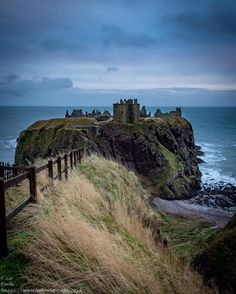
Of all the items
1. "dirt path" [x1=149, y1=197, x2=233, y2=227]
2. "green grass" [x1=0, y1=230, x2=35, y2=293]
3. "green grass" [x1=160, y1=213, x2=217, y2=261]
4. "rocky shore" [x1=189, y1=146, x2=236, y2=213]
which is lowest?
"rocky shore" [x1=189, y1=146, x2=236, y2=213]

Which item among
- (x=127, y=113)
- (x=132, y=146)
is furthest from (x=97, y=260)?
(x=127, y=113)

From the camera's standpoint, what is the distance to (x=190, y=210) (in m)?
36.6

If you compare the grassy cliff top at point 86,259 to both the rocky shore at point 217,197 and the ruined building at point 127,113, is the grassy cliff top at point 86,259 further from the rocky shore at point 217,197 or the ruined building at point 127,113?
the ruined building at point 127,113

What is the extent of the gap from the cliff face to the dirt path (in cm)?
341

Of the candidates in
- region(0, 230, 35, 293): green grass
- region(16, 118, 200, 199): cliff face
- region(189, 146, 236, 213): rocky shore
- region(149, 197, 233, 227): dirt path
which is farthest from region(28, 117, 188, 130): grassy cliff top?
region(0, 230, 35, 293): green grass

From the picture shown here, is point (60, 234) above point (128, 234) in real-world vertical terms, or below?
above

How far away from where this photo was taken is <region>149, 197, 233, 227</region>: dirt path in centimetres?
3267

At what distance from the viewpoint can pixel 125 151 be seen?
→ 49.8 meters

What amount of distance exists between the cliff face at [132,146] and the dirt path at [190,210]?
3.41 metres

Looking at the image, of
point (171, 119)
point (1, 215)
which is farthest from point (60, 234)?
point (171, 119)

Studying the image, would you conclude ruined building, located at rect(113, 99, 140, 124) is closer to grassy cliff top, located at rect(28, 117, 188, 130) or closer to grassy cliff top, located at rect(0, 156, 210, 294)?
grassy cliff top, located at rect(28, 117, 188, 130)

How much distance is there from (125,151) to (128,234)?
144ft

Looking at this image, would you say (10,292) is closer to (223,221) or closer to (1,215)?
(1,215)

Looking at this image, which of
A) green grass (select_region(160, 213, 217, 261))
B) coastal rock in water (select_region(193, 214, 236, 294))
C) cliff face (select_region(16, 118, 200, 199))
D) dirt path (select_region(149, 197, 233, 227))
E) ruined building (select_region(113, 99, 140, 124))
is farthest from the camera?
ruined building (select_region(113, 99, 140, 124))
